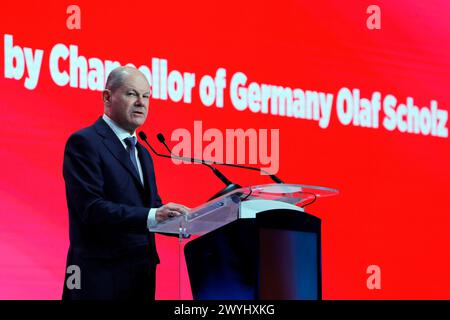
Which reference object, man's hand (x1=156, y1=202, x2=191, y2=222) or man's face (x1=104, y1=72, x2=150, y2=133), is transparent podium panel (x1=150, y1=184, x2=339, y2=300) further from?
man's face (x1=104, y1=72, x2=150, y2=133)

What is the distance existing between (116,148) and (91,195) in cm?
25

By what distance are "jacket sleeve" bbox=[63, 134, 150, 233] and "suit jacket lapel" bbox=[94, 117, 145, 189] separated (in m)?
0.08

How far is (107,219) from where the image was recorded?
8.84 feet

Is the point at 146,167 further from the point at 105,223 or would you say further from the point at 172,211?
the point at 172,211

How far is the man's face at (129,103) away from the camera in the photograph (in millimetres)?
3039

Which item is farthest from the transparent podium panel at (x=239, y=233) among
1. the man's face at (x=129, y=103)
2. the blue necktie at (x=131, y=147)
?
the man's face at (x=129, y=103)

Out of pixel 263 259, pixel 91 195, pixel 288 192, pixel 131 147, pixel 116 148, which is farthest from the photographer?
pixel 131 147

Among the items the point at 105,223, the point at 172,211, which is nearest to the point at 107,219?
the point at 105,223

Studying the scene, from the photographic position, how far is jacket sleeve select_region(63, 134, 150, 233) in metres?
2.68

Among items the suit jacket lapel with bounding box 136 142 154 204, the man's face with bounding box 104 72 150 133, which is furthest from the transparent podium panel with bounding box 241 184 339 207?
the man's face with bounding box 104 72 150 133

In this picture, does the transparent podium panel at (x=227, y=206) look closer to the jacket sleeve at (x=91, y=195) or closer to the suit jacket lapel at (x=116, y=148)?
the jacket sleeve at (x=91, y=195)

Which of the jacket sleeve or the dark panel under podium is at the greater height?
the jacket sleeve
